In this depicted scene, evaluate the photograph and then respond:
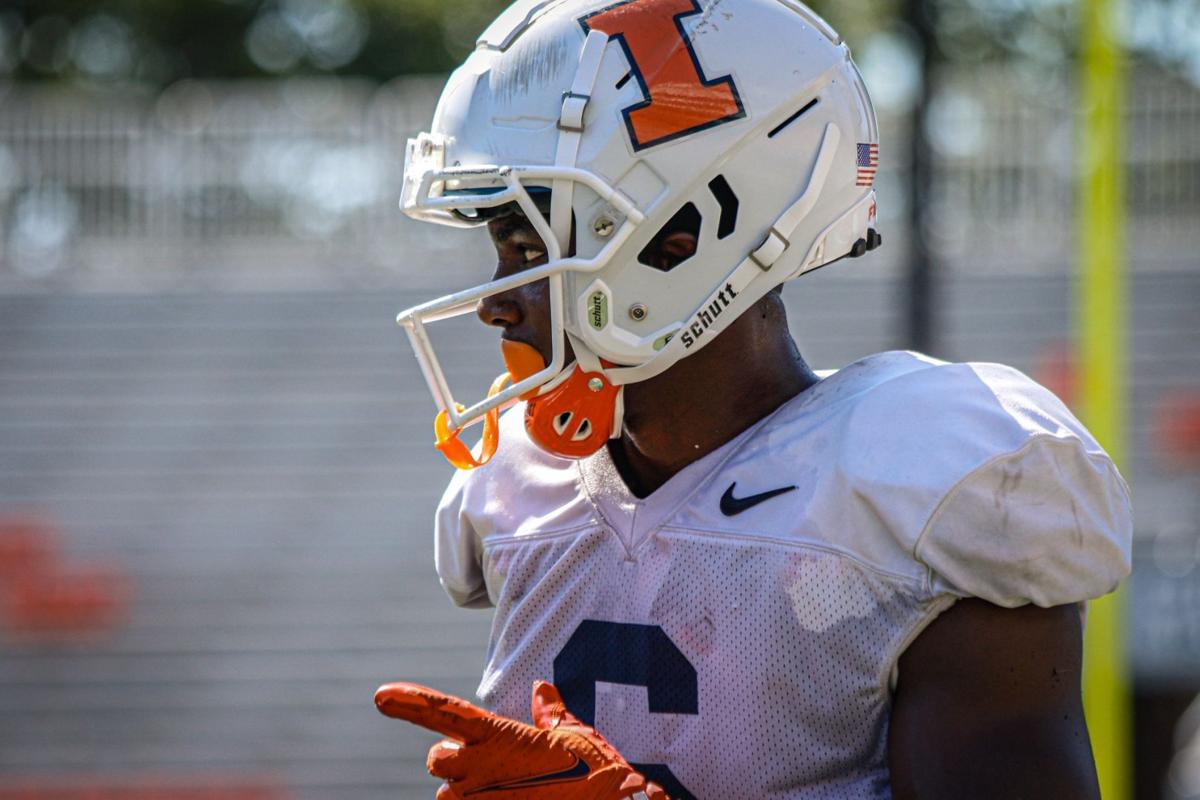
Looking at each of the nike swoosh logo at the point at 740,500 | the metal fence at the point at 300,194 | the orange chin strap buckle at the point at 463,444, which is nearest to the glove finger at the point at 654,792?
the nike swoosh logo at the point at 740,500

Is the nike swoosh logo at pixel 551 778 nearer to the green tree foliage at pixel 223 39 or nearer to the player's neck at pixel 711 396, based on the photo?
the player's neck at pixel 711 396

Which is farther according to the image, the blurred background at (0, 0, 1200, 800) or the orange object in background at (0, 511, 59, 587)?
the orange object in background at (0, 511, 59, 587)

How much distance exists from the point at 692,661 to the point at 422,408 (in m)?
7.12

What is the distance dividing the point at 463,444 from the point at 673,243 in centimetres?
32

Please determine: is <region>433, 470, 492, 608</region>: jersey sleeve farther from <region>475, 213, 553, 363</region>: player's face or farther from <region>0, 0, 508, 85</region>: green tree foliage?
<region>0, 0, 508, 85</region>: green tree foliage

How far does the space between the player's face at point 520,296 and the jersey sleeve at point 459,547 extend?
0.92 ft

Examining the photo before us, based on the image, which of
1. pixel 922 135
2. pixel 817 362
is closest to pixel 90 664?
pixel 817 362

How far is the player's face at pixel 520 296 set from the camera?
68.4 inches

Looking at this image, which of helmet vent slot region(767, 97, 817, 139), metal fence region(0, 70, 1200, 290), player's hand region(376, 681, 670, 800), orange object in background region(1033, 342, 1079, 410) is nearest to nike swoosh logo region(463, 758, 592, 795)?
player's hand region(376, 681, 670, 800)

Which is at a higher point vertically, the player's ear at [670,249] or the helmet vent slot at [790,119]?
the helmet vent slot at [790,119]

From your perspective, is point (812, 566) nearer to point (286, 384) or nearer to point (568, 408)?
point (568, 408)

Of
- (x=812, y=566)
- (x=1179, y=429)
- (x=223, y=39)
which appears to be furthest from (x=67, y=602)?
(x=223, y=39)

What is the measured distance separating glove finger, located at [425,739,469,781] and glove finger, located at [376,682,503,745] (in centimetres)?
2

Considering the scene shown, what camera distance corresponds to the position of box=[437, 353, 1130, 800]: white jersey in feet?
4.98
